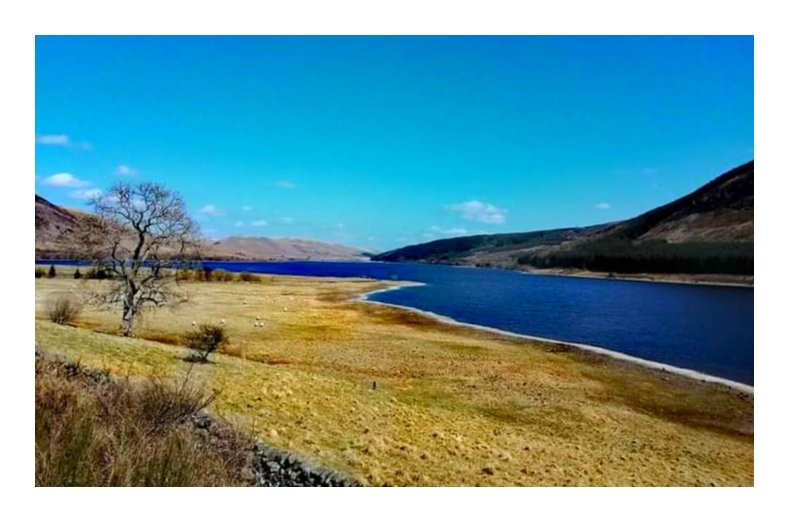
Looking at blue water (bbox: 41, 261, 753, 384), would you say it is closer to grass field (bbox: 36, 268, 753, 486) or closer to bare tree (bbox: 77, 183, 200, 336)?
grass field (bbox: 36, 268, 753, 486)

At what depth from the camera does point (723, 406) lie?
9.66m

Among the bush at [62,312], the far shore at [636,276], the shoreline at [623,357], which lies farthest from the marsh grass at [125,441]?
the shoreline at [623,357]

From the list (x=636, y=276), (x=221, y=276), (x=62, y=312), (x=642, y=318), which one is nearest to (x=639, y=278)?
(x=636, y=276)

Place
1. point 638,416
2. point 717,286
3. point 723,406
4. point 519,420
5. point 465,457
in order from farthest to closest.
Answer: point 717,286
point 723,406
point 638,416
point 519,420
point 465,457

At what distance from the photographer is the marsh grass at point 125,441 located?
3.24m

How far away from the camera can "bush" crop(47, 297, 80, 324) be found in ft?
41.7

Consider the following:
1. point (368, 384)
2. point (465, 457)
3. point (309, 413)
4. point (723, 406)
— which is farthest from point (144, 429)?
point (723, 406)

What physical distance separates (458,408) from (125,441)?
18.8 feet

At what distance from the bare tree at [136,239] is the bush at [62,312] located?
9.40 ft

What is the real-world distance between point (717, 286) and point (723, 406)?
1662 cm

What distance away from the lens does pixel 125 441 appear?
3.27m

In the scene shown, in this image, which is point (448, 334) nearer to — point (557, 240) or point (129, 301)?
point (129, 301)

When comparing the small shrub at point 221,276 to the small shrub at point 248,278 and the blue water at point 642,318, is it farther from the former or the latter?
the blue water at point 642,318

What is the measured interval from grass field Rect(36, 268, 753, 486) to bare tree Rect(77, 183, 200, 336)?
6.11ft
